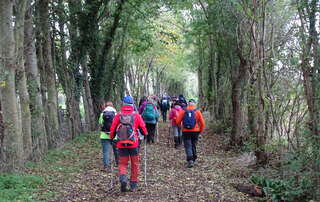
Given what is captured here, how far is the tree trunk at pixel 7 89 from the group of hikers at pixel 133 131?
2.31 metres

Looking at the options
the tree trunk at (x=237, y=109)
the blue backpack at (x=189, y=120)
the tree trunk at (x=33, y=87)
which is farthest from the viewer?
the tree trunk at (x=237, y=109)

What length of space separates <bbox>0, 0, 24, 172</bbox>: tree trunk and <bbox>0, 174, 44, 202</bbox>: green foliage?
0.64 meters

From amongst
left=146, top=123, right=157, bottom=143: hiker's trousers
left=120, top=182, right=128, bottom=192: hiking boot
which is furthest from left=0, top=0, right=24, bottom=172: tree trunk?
left=146, top=123, right=157, bottom=143: hiker's trousers

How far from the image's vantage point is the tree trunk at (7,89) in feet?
28.7

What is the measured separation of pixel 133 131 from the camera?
7711 millimetres

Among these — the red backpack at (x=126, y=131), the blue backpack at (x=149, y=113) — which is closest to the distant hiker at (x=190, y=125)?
the red backpack at (x=126, y=131)

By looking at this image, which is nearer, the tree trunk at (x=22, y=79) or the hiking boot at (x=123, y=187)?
the hiking boot at (x=123, y=187)

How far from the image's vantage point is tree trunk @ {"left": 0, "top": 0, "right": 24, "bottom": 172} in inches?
345

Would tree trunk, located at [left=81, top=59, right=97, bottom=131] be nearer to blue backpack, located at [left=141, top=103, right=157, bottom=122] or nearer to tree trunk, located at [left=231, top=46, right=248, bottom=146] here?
blue backpack, located at [left=141, top=103, right=157, bottom=122]

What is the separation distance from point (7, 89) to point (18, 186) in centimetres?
246

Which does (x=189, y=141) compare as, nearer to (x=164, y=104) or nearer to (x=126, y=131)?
(x=126, y=131)

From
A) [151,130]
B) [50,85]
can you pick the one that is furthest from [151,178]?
[50,85]

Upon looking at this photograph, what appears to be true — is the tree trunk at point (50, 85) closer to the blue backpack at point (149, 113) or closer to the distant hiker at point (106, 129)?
the blue backpack at point (149, 113)

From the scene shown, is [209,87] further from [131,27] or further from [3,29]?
[3,29]
